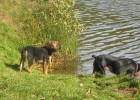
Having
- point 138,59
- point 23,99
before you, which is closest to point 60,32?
point 138,59

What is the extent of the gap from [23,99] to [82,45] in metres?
10.8

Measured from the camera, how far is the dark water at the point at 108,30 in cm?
1714

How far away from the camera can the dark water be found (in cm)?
1714

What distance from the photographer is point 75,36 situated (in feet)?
50.6

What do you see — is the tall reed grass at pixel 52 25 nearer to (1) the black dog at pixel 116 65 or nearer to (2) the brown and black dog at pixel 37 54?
(2) the brown and black dog at pixel 37 54

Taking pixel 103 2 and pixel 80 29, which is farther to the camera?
pixel 103 2

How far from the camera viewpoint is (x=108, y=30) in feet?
71.8

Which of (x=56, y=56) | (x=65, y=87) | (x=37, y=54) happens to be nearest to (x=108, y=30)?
(x=56, y=56)

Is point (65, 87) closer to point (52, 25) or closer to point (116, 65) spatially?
point (116, 65)

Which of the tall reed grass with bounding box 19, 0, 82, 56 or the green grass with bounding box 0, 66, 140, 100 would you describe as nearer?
the green grass with bounding box 0, 66, 140, 100

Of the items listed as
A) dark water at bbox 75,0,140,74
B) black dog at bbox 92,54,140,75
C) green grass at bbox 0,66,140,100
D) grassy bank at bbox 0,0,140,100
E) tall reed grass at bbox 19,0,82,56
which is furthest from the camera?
dark water at bbox 75,0,140,74

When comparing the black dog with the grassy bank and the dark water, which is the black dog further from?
the dark water

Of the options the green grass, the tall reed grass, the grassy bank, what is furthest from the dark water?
the green grass

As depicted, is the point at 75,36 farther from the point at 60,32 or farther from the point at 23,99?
the point at 23,99
